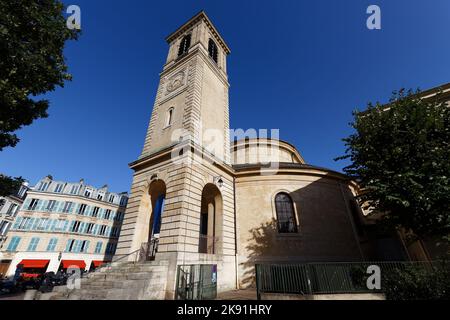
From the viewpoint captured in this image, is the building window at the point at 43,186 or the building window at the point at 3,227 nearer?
the building window at the point at 3,227

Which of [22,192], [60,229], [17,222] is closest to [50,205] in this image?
[17,222]

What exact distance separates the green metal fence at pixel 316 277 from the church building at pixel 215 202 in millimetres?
2645

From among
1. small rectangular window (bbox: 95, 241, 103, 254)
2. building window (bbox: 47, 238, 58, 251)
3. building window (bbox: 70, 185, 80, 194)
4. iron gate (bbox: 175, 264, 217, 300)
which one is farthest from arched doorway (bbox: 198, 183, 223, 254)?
building window (bbox: 70, 185, 80, 194)

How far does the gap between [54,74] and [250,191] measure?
1220 centimetres

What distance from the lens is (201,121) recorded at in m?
13.3

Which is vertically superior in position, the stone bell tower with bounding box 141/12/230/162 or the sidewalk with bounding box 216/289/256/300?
the stone bell tower with bounding box 141/12/230/162

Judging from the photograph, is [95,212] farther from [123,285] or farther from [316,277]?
[316,277]

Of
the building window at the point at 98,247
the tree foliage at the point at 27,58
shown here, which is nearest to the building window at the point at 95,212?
the building window at the point at 98,247

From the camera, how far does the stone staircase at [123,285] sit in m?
6.91

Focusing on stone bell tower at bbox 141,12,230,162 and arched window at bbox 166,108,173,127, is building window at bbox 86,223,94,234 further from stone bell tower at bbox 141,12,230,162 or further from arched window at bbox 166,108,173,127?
arched window at bbox 166,108,173,127

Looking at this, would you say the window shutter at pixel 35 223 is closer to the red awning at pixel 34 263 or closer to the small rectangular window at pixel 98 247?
the red awning at pixel 34 263

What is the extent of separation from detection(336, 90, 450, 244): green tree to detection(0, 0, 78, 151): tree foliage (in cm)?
1475

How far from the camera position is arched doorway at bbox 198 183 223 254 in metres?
11.2

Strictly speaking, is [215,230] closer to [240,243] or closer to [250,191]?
[240,243]
